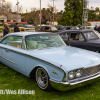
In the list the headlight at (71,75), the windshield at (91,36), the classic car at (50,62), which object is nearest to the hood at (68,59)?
the classic car at (50,62)

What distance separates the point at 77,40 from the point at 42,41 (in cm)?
303

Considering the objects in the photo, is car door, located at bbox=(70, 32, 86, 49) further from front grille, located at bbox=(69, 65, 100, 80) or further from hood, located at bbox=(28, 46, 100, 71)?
front grille, located at bbox=(69, 65, 100, 80)

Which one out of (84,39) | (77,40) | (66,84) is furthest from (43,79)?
(77,40)

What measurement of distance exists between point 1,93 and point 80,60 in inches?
81.4

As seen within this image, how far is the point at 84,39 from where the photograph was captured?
714 cm

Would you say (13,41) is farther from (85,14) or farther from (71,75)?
(85,14)

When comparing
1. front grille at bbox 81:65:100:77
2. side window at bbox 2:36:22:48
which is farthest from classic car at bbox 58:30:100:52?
side window at bbox 2:36:22:48

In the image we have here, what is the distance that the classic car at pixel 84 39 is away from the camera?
22.3ft

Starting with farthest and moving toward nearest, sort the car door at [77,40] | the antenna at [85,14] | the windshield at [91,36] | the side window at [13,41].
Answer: the antenna at [85,14] < the windshield at [91,36] < the car door at [77,40] < the side window at [13,41]

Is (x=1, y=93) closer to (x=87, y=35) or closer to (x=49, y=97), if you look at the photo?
(x=49, y=97)

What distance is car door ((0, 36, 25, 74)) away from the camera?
438 cm

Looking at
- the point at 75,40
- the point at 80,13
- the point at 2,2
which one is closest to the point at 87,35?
the point at 75,40

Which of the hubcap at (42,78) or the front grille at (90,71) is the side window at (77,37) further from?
the hubcap at (42,78)

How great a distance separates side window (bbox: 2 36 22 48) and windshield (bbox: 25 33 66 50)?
0.32 meters
